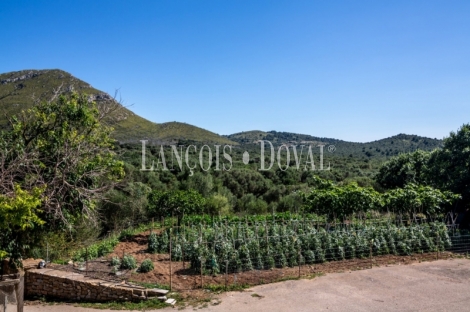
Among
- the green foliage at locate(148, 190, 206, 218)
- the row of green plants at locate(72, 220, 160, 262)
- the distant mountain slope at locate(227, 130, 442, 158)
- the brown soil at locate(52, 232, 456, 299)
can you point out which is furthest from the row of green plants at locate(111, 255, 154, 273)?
the distant mountain slope at locate(227, 130, 442, 158)

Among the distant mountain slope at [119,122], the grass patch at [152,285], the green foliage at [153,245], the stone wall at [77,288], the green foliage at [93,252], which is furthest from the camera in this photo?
the distant mountain slope at [119,122]

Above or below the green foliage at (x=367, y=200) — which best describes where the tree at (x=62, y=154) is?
above

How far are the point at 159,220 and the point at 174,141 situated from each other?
25544 millimetres

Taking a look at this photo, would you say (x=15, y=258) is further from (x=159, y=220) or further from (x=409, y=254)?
(x=409, y=254)

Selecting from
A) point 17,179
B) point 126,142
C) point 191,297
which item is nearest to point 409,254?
point 191,297

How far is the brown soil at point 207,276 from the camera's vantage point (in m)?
9.80

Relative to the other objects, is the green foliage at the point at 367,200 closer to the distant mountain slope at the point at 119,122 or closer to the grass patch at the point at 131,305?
the grass patch at the point at 131,305

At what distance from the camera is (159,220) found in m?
17.8

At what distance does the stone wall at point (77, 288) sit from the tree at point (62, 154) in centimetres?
134

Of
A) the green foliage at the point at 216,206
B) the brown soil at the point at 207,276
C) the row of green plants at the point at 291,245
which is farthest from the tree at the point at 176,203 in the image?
the brown soil at the point at 207,276

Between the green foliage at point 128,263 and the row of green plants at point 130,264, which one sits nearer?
the row of green plants at point 130,264

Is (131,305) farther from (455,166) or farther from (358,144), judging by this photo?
(358,144)

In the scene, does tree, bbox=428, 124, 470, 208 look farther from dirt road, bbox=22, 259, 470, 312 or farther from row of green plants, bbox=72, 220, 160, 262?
row of green plants, bbox=72, 220, 160, 262

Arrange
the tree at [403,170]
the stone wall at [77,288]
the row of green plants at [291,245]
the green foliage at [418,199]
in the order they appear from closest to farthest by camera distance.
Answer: the stone wall at [77,288] < the row of green plants at [291,245] < the green foliage at [418,199] < the tree at [403,170]
